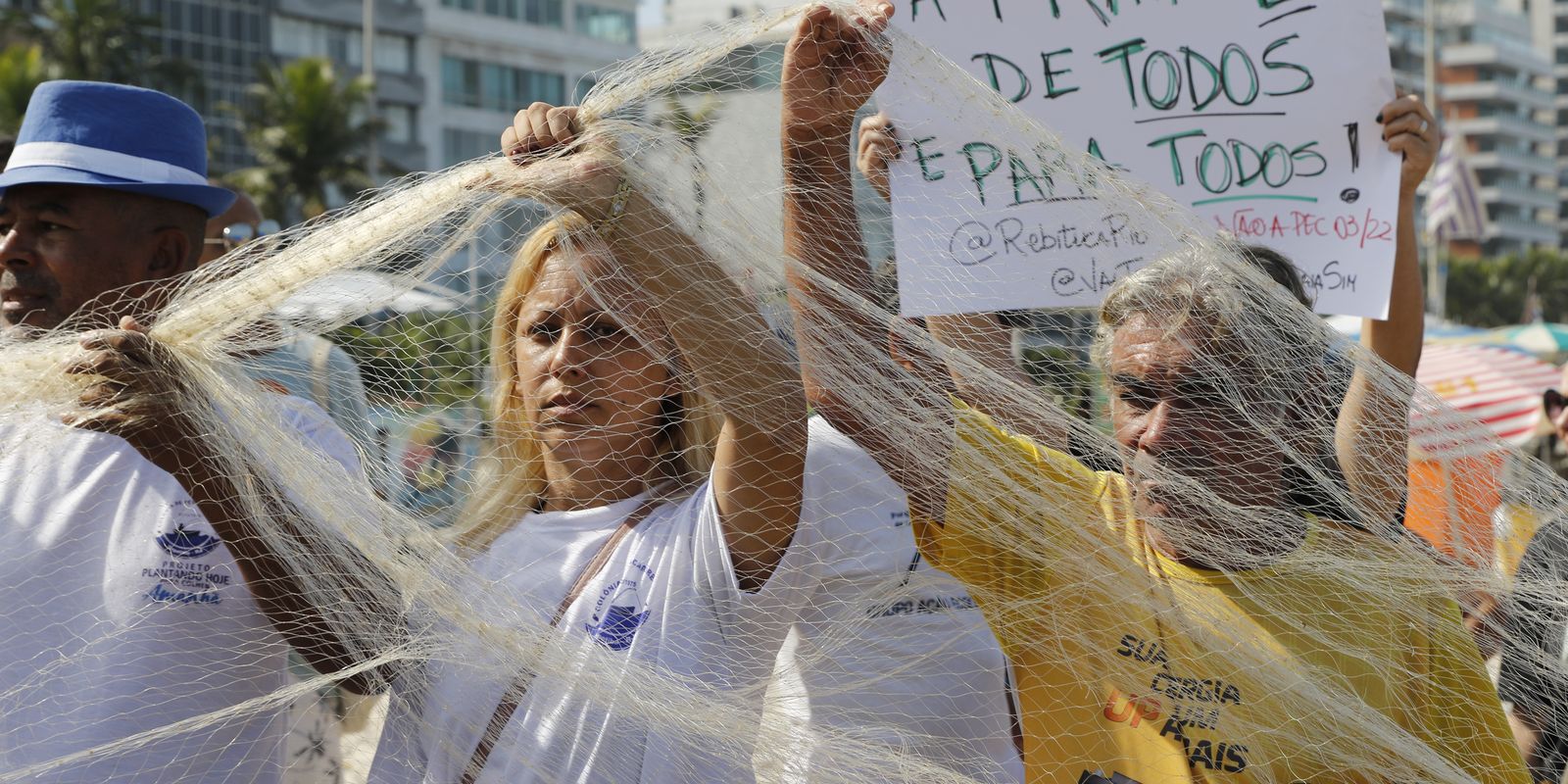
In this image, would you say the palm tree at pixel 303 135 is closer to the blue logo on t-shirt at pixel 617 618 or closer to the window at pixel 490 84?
the window at pixel 490 84

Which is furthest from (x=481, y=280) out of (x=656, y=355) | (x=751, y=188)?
(x=751, y=188)

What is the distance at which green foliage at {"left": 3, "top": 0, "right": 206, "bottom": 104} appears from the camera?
119ft

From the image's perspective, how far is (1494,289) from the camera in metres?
72.1

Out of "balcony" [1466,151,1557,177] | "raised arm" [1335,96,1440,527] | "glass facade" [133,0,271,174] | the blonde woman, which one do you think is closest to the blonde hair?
the blonde woman

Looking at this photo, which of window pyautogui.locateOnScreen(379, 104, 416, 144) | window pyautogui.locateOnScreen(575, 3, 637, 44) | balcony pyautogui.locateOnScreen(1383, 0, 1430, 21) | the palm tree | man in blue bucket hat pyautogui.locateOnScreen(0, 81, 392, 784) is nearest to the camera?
man in blue bucket hat pyautogui.locateOnScreen(0, 81, 392, 784)

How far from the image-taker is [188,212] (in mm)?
2551

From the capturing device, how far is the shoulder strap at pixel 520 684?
1875 mm

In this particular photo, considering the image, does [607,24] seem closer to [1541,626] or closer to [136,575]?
[136,575]

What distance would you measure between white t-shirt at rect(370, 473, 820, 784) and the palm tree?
1527 inches

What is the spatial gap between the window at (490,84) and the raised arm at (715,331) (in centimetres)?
5593

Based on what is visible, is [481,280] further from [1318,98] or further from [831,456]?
[1318,98]

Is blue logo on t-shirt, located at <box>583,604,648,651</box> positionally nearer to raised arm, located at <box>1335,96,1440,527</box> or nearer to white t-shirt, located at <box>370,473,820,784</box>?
white t-shirt, located at <box>370,473,820,784</box>

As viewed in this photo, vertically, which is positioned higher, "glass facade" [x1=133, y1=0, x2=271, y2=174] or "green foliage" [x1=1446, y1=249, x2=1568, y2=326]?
"glass facade" [x1=133, y1=0, x2=271, y2=174]

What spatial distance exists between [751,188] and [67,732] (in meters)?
1.35
